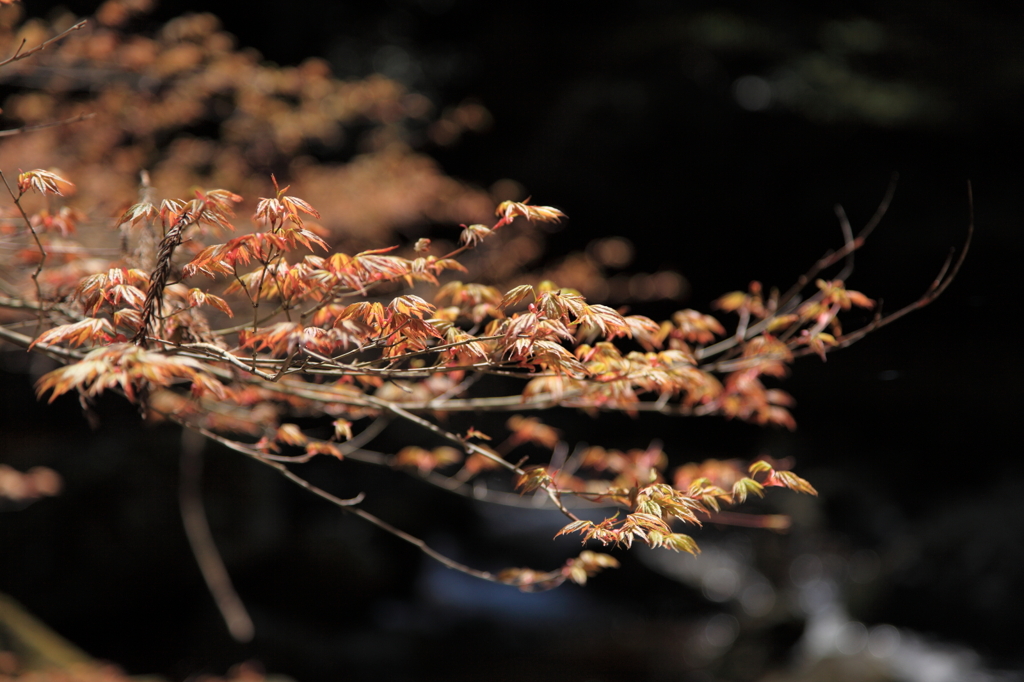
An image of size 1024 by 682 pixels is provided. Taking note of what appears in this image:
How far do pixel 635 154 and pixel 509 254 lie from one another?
164 inches

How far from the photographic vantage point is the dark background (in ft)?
22.8

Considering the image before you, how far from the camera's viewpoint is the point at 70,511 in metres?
6.69

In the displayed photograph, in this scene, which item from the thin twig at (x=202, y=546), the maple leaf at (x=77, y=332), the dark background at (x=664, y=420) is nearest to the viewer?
the maple leaf at (x=77, y=332)

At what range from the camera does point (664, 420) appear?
11.8 m

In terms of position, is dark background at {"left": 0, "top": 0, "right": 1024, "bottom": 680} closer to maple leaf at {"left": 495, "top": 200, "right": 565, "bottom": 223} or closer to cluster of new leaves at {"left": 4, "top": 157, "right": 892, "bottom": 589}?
cluster of new leaves at {"left": 4, "top": 157, "right": 892, "bottom": 589}

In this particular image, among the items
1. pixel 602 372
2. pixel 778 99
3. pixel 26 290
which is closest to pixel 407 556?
pixel 26 290

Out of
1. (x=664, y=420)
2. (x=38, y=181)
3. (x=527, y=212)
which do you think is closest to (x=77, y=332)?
(x=38, y=181)

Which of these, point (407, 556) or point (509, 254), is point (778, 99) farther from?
point (407, 556)

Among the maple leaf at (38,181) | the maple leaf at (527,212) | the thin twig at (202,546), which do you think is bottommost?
the thin twig at (202,546)

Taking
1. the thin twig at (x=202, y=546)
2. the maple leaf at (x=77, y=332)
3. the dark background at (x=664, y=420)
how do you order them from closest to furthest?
the maple leaf at (x=77, y=332), the thin twig at (x=202, y=546), the dark background at (x=664, y=420)

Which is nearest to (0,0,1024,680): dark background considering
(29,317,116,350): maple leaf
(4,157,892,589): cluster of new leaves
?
(4,157,892,589): cluster of new leaves

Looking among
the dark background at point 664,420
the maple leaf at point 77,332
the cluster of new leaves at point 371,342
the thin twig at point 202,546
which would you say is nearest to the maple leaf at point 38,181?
the cluster of new leaves at point 371,342

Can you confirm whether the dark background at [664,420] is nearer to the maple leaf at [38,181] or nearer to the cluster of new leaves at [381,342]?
the cluster of new leaves at [381,342]

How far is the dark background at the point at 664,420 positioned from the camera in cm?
695
